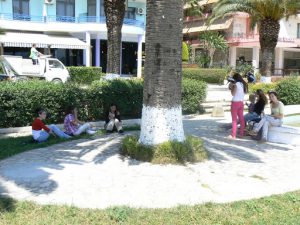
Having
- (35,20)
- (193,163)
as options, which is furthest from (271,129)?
(35,20)

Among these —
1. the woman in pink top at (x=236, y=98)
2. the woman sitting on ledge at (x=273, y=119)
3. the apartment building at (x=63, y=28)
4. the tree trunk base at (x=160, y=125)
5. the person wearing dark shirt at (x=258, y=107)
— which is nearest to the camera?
the tree trunk base at (x=160, y=125)

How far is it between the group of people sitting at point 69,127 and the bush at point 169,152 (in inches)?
93.3

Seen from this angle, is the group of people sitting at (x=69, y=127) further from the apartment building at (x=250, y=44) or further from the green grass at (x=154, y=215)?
the apartment building at (x=250, y=44)

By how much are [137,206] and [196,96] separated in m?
9.33

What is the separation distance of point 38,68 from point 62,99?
35.9 ft

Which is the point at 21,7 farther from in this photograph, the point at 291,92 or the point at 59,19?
the point at 291,92

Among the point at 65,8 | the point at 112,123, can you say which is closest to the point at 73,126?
the point at 112,123

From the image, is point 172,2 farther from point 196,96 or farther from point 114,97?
point 196,96

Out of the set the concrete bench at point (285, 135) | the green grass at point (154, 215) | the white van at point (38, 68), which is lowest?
the green grass at point (154, 215)

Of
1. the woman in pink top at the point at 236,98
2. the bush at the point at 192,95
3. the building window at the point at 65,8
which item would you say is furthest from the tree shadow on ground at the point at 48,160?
the building window at the point at 65,8

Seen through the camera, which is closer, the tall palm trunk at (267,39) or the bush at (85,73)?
the tall palm trunk at (267,39)

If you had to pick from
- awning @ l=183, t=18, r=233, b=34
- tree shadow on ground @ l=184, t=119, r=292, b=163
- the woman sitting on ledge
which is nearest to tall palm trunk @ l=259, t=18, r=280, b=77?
tree shadow on ground @ l=184, t=119, r=292, b=163

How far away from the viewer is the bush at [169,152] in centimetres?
727

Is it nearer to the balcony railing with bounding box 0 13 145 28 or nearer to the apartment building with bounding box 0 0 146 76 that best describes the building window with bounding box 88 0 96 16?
the apartment building with bounding box 0 0 146 76
